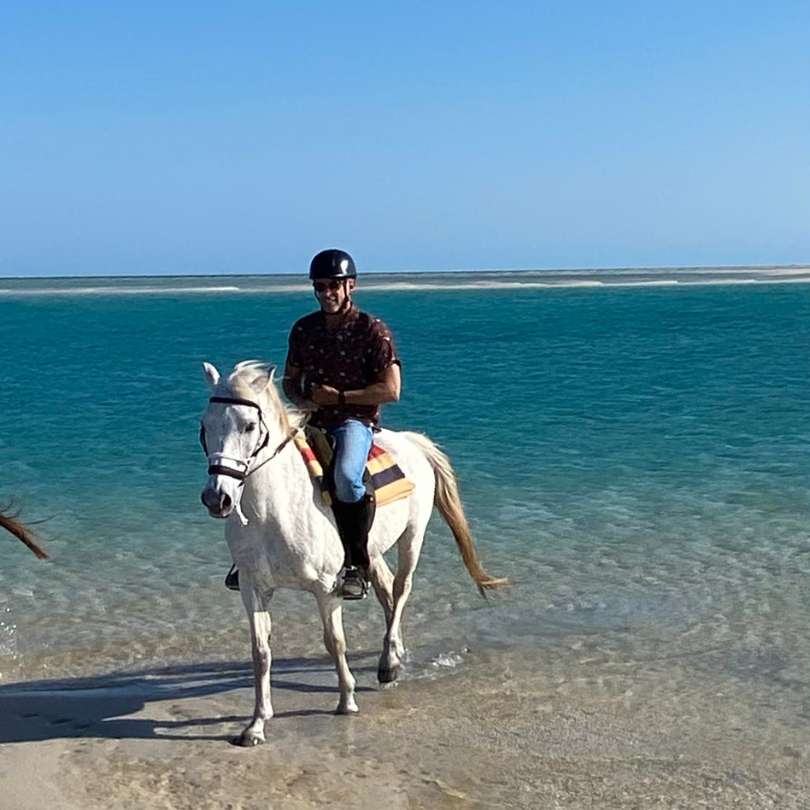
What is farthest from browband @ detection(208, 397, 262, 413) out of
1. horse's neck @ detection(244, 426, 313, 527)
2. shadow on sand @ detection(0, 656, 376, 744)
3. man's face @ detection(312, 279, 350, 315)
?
shadow on sand @ detection(0, 656, 376, 744)

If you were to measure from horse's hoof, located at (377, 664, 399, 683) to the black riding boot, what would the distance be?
855 millimetres

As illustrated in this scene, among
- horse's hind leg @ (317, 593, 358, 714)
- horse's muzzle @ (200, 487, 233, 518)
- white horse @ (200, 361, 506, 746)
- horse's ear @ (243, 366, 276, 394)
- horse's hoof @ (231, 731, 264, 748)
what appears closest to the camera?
horse's muzzle @ (200, 487, 233, 518)

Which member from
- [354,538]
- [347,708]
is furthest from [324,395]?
[347,708]

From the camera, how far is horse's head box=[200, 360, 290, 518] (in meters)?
5.23

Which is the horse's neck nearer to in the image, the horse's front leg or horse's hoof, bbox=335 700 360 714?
the horse's front leg

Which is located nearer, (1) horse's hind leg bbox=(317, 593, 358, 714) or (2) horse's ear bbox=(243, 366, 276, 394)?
(2) horse's ear bbox=(243, 366, 276, 394)

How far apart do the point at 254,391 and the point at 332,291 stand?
964 mm

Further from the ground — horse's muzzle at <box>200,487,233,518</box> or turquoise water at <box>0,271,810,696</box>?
horse's muzzle at <box>200,487,233,518</box>

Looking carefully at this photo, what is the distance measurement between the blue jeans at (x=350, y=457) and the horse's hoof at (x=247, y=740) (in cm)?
126

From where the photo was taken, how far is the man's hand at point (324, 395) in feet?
20.6

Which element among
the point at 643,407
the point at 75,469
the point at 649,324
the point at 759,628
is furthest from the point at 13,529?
the point at 649,324

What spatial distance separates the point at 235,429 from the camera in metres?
5.41

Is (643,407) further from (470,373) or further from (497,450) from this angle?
(470,373)

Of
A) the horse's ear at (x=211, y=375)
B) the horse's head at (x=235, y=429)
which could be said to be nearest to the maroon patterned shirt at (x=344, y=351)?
the horse's head at (x=235, y=429)
